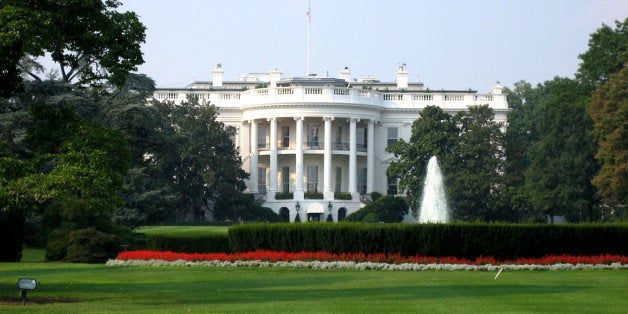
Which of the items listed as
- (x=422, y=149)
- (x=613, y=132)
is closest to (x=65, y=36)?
(x=613, y=132)

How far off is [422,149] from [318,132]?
505 inches

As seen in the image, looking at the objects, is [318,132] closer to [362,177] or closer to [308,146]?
[308,146]

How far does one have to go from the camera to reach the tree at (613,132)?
177 ft

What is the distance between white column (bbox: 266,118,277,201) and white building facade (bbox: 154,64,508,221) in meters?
0.07

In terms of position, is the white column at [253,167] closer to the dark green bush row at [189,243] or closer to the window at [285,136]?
the window at [285,136]

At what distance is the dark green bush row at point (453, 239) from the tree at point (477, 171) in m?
39.4

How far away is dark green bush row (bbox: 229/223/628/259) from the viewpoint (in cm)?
3319

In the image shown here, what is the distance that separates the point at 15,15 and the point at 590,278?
47.5ft

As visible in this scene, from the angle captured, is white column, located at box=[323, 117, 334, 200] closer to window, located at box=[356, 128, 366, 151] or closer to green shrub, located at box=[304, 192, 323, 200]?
green shrub, located at box=[304, 192, 323, 200]

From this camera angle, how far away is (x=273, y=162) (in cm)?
8556

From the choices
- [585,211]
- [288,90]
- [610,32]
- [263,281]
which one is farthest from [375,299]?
[288,90]

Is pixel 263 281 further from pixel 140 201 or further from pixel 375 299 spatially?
pixel 140 201

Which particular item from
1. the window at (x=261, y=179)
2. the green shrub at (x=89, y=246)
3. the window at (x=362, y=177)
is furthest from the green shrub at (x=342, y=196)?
the green shrub at (x=89, y=246)

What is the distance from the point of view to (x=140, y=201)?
50625mm
